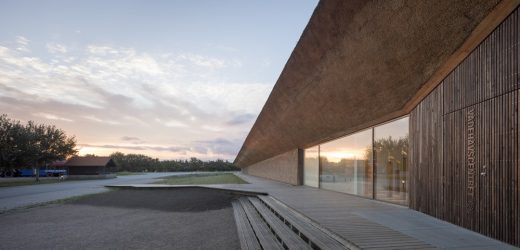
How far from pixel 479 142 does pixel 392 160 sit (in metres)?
4.75

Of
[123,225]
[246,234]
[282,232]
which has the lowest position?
[123,225]

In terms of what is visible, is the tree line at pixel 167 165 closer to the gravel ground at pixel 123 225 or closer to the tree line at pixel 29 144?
the tree line at pixel 29 144

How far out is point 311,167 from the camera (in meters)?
20.2

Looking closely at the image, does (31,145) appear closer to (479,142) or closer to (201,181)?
(201,181)

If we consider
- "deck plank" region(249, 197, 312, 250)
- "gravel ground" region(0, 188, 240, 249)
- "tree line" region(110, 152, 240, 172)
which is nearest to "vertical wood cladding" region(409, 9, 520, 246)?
"deck plank" region(249, 197, 312, 250)

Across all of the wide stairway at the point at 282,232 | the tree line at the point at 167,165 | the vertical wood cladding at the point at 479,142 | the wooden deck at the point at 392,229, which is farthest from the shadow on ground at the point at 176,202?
the tree line at the point at 167,165

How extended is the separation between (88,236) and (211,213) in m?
4.65

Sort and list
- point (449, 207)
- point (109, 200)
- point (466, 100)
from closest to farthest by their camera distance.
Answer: point (466, 100) → point (449, 207) → point (109, 200)

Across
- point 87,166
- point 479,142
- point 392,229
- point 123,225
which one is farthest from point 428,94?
point 87,166

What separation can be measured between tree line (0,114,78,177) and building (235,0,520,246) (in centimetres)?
2997

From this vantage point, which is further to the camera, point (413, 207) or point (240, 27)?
point (240, 27)

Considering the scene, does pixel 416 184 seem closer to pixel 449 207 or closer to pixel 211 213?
pixel 449 207

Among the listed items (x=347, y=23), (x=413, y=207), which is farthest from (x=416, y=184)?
(x=347, y=23)

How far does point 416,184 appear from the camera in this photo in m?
9.16
